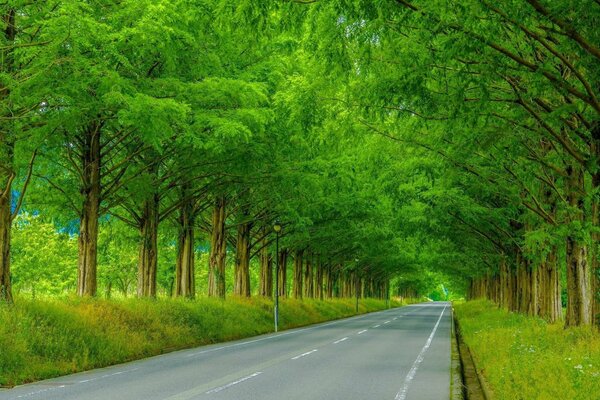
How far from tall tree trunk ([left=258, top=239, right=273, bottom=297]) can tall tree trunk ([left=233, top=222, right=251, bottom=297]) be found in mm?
5671

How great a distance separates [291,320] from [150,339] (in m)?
19.0

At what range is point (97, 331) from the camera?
1738cm

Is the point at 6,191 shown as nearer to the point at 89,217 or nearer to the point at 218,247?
the point at 89,217

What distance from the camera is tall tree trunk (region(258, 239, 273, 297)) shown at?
42188 mm

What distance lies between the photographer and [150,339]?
799 inches

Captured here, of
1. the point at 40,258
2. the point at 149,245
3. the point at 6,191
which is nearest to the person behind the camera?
the point at 6,191

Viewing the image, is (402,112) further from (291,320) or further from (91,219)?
(291,320)

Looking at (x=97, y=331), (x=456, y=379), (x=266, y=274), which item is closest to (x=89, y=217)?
(x=97, y=331)

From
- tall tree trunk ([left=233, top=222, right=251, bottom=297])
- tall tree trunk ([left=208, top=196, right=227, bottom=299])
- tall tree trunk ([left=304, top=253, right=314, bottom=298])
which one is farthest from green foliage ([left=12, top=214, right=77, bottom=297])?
tall tree trunk ([left=208, top=196, right=227, bottom=299])

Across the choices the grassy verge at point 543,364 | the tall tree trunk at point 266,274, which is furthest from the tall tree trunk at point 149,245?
the tall tree trunk at point 266,274

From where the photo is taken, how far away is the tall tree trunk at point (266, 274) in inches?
1661

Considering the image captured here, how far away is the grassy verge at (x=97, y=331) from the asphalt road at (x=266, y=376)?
1.99 ft

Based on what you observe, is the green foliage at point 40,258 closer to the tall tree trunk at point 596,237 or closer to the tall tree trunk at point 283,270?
the tall tree trunk at point 283,270

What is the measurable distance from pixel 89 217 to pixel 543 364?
47.3ft
